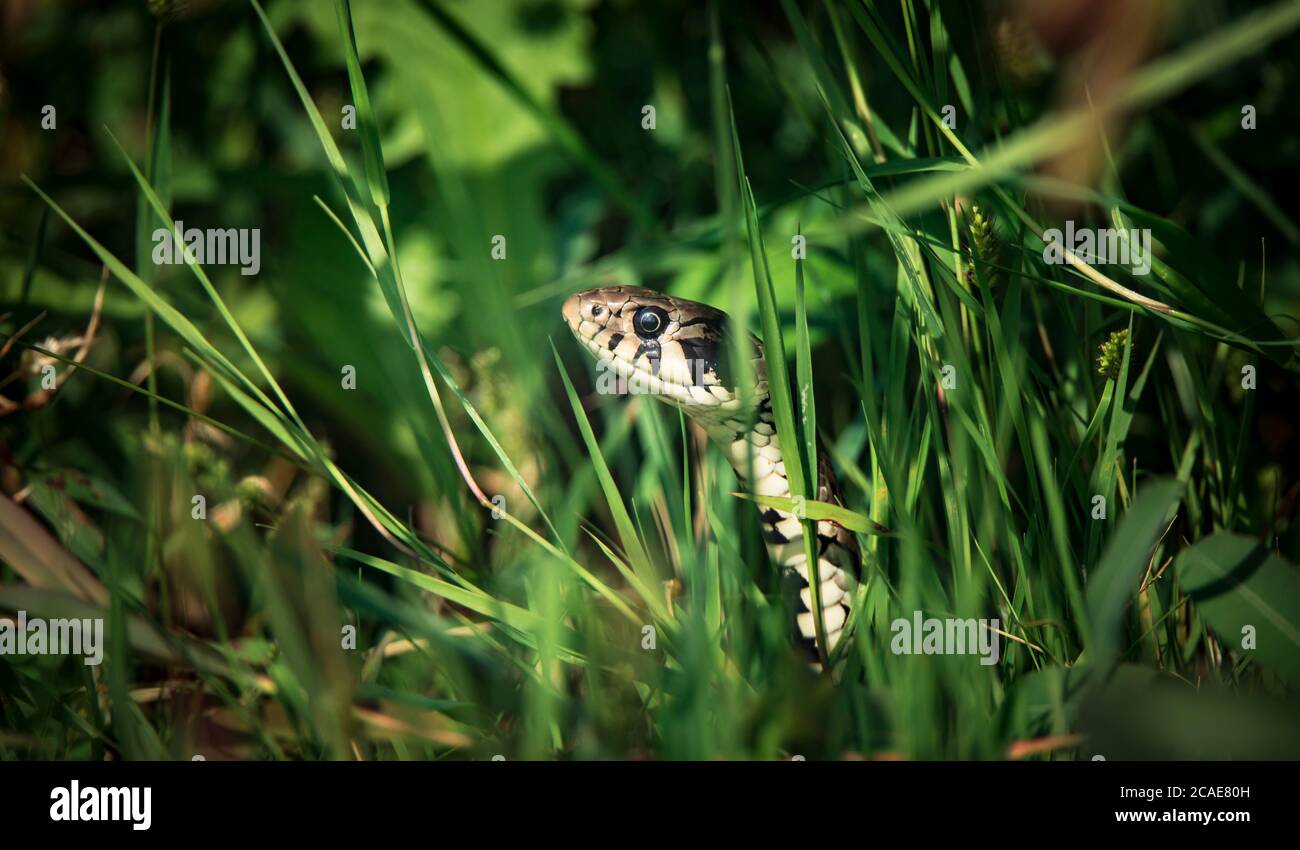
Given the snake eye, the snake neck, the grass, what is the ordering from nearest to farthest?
the grass → the snake neck → the snake eye

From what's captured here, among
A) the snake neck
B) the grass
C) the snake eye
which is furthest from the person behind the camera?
the snake eye

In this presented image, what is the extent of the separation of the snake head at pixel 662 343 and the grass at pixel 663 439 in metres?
0.10

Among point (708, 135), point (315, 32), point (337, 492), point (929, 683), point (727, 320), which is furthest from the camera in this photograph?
point (708, 135)

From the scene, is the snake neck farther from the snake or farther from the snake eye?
the snake eye

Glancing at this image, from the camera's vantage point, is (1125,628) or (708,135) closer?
(1125,628)

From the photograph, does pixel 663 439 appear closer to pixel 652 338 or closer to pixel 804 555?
pixel 652 338

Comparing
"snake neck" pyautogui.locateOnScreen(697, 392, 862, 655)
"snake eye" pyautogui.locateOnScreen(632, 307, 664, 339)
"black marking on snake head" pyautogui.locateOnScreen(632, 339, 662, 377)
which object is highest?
"snake eye" pyautogui.locateOnScreen(632, 307, 664, 339)

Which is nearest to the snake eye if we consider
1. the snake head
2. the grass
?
the snake head

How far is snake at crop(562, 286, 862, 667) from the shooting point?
6.70 ft

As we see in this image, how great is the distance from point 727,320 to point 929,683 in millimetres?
1057

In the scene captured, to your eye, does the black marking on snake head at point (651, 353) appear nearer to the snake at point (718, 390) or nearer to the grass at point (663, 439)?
the snake at point (718, 390)

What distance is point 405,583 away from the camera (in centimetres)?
178
